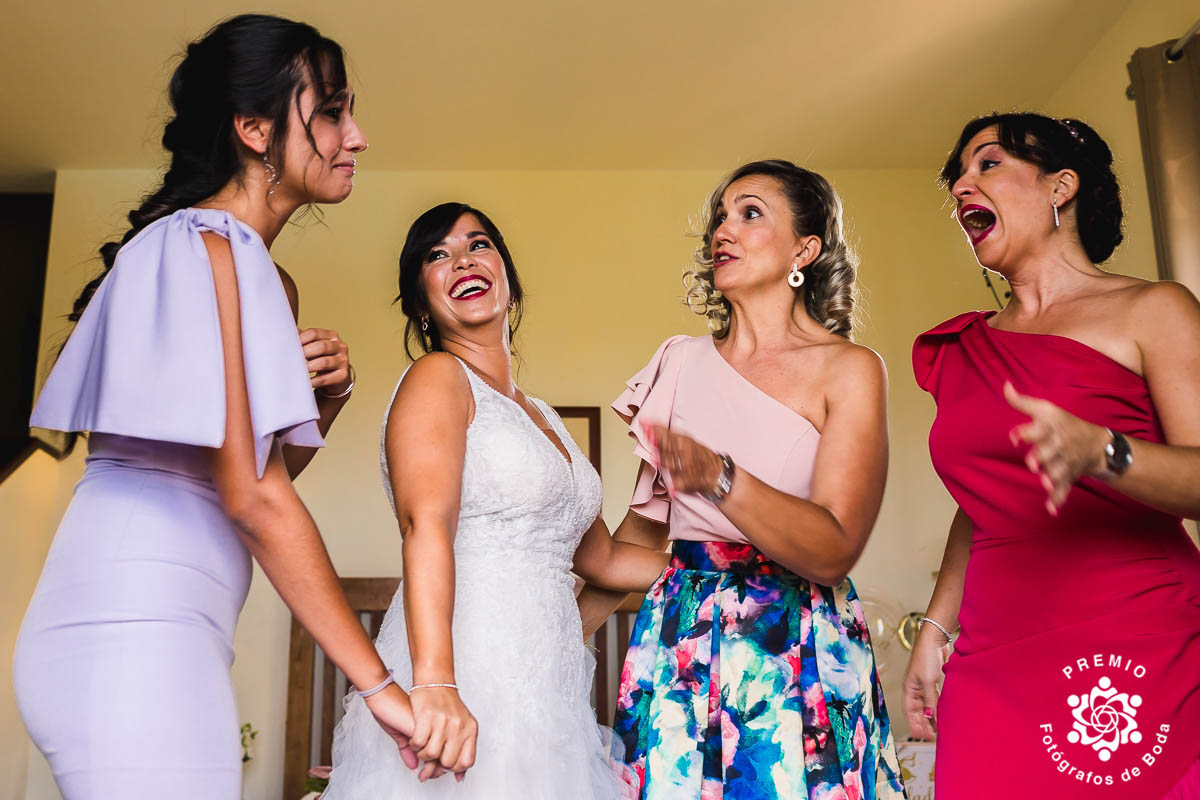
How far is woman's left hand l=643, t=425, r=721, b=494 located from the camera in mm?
1355

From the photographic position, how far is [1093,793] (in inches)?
53.0

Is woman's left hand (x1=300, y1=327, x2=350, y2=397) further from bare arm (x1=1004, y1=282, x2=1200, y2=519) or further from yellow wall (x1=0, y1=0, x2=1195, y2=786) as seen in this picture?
yellow wall (x1=0, y1=0, x2=1195, y2=786)

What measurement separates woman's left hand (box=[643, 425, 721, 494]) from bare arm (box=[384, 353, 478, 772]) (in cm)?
36

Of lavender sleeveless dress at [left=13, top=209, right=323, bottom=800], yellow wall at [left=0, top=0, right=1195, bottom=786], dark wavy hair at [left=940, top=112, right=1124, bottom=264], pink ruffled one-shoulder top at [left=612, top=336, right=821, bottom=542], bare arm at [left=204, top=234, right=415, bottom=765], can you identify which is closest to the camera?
lavender sleeveless dress at [left=13, top=209, right=323, bottom=800]

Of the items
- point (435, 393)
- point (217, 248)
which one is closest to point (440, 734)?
point (435, 393)

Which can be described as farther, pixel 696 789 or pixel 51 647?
pixel 696 789

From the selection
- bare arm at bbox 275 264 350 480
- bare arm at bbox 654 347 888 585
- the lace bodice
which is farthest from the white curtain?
bare arm at bbox 275 264 350 480

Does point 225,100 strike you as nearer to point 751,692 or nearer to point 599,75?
point 751,692

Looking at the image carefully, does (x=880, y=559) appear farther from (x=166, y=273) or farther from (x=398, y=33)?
(x=166, y=273)

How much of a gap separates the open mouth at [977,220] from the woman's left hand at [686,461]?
0.76 meters

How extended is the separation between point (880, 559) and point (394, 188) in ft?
9.80

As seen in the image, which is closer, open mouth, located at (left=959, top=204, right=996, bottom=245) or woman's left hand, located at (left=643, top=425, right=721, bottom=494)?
woman's left hand, located at (left=643, top=425, right=721, bottom=494)

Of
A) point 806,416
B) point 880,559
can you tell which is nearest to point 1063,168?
point 806,416

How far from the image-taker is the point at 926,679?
178cm
